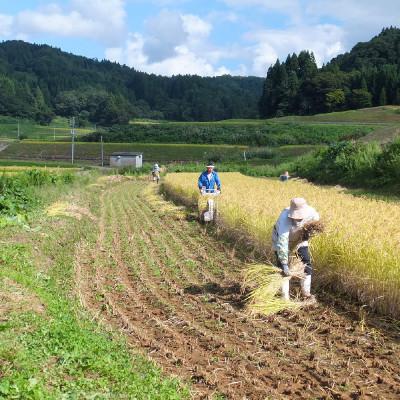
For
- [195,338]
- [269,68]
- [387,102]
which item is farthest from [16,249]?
[269,68]

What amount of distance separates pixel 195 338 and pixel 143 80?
7343 inches

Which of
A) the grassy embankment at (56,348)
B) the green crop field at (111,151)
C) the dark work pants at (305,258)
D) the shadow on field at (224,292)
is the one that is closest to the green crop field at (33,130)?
the green crop field at (111,151)

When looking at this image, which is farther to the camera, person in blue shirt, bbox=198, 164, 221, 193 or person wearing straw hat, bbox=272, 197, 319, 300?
person in blue shirt, bbox=198, 164, 221, 193

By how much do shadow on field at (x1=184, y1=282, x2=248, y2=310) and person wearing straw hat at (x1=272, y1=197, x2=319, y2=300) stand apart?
30.8 inches

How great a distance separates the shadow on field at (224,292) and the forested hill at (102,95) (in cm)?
12287

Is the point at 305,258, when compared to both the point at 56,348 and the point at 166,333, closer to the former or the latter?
the point at 166,333

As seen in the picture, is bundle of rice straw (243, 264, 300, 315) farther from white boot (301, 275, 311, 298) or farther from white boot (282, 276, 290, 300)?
white boot (301, 275, 311, 298)

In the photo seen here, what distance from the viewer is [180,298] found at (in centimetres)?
791

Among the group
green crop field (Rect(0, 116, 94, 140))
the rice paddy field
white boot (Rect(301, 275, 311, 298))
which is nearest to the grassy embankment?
the rice paddy field

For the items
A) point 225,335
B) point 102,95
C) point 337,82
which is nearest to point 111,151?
point 337,82

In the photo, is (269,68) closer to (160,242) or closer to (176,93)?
(176,93)

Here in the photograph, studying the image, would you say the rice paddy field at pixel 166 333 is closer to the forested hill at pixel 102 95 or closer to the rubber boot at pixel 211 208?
the rubber boot at pixel 211 208

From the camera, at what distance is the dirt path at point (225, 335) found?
4934 millimetres

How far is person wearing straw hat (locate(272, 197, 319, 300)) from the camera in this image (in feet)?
22.9
